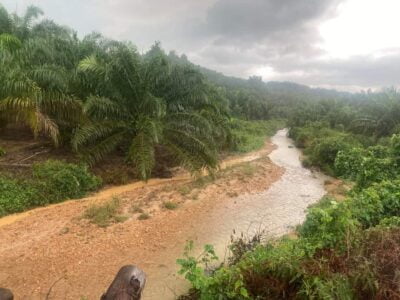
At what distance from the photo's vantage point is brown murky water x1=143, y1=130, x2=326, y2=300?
18.8ft

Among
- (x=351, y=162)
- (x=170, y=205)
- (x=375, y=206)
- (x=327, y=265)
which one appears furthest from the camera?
(x=351, y=162)

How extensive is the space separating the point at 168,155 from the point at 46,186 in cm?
544

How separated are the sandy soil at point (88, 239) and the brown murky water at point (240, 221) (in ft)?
0.60

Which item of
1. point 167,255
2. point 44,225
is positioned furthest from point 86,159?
point 167,255

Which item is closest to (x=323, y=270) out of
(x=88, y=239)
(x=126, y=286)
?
(x=126, y=286)

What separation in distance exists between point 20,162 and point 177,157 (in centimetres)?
453

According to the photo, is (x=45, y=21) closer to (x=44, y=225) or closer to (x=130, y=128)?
(x=130, y=128)

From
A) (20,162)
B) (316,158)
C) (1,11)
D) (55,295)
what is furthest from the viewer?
(316,158)

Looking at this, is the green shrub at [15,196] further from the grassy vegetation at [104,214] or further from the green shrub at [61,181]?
the grassy vegetation at [104,214]

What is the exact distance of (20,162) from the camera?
9.80 meters

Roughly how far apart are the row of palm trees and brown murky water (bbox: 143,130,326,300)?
2139 millimetres

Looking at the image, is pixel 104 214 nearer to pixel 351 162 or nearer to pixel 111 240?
pixel 111 240

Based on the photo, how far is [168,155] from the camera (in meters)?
13.4

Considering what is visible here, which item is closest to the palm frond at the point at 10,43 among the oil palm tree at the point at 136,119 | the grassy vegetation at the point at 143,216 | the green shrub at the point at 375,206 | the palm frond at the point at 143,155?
the oil palm tree at the point at 136,119
